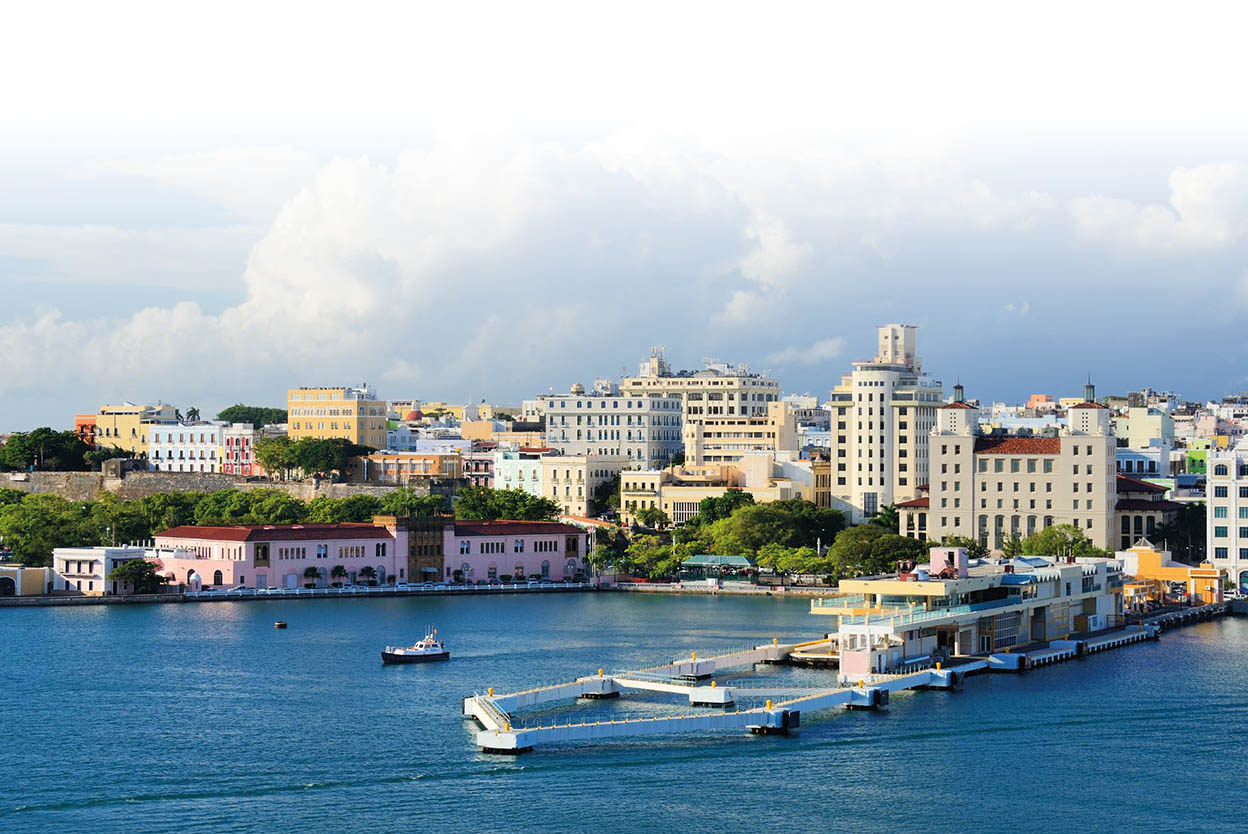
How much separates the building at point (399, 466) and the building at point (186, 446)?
11982 millimetres

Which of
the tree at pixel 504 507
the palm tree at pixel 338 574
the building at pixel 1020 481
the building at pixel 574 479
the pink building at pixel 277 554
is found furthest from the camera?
the building at pixel 574 479

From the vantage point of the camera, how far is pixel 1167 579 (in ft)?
210

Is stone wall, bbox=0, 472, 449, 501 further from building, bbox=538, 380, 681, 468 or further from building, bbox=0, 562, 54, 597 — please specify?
building, bbox=0, 562, 54, 597

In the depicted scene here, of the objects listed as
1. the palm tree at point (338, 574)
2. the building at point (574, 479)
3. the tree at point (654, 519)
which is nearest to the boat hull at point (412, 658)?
the palm tree at point (338, 574)

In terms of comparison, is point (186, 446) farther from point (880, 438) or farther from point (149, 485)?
point (880, 438)

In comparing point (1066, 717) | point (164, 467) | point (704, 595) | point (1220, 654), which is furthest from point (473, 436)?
point (1066, 717)

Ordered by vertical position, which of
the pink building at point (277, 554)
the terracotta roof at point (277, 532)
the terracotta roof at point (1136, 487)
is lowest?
the pink building at point (277, 554)

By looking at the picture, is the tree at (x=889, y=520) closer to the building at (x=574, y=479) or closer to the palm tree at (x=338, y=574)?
the building at (x=574, y=479)

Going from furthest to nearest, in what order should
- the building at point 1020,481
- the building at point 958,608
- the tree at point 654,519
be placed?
the tree at point 654,519 → the building at point 1020,481 → the building at point 958,608

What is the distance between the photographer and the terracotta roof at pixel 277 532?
6781 cm

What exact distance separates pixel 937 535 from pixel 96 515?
32582 mm

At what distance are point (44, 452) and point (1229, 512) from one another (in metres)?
63.6

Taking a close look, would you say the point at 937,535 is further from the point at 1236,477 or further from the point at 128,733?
the point at 128,733

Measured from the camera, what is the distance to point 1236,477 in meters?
65.7
